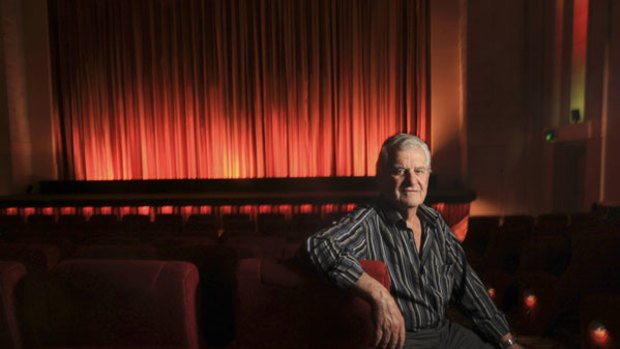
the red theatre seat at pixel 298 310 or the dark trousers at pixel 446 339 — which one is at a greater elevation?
the red theatre seat at pixel 298 310

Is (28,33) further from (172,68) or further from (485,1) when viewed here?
(485,1)

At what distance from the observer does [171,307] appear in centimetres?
106

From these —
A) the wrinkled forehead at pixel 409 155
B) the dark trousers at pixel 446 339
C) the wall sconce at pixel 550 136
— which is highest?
the wrinkled forehead at pixel 409 155

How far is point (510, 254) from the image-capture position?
9.78ft

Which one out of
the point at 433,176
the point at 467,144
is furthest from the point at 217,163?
the point at 467,144

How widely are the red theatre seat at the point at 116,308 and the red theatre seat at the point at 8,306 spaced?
0.31ft

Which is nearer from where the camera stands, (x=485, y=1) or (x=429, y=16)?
(x=485, y=1)

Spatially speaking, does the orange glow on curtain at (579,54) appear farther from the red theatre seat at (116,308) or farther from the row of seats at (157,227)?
the red theatre seat at (116,308)

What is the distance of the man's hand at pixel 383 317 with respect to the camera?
100 cm

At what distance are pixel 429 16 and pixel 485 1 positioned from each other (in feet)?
4.10

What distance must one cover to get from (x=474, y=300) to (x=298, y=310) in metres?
0.67

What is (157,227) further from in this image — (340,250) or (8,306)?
(340,250)

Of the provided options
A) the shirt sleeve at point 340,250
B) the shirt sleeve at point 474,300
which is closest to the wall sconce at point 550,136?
the shirt sleeve at point 474,300

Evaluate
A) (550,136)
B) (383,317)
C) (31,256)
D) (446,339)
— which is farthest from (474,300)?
(550,136)
